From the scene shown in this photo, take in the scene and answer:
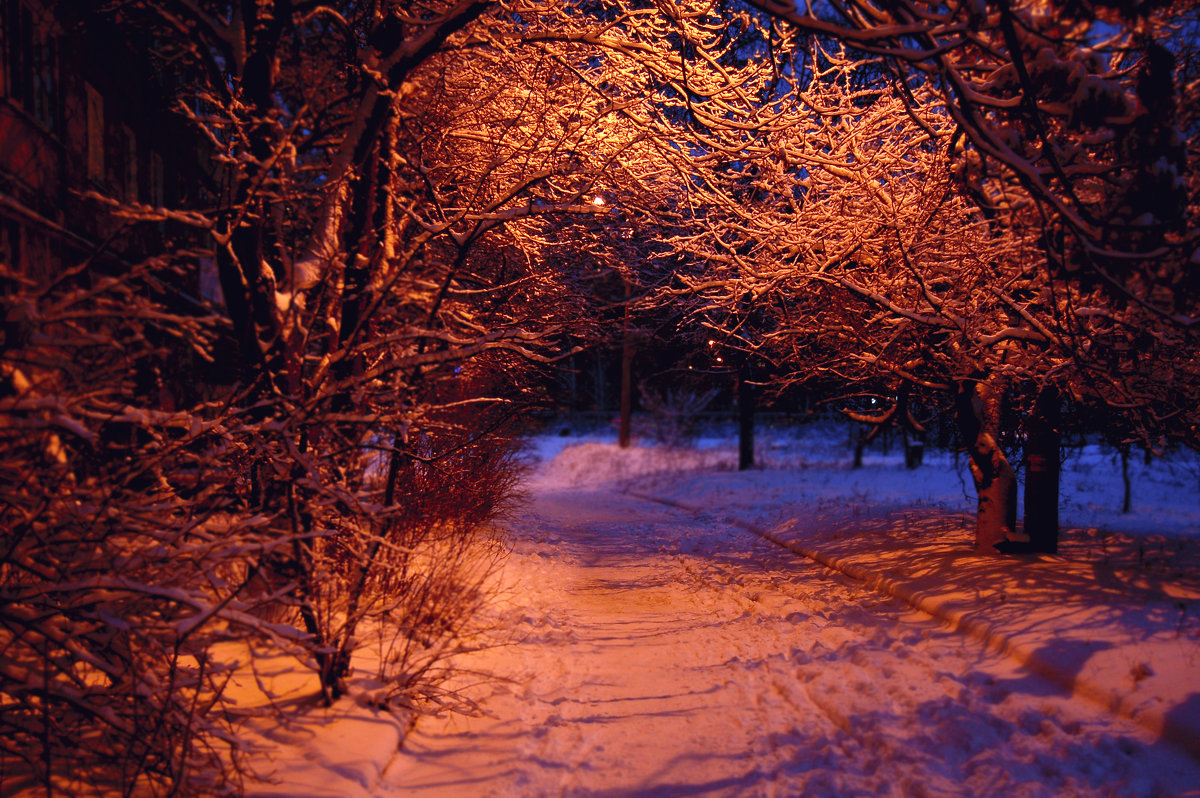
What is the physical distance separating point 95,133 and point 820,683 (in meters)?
16.0

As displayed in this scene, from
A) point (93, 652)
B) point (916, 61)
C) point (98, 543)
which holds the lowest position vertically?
point (93, 652)

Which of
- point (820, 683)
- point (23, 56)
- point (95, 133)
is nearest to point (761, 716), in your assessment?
point (820, 683)

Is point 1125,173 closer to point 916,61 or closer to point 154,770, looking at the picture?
point 916,61

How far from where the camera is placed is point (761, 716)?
4469mm

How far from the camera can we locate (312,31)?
22.3ft

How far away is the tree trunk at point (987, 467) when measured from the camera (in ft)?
26.1

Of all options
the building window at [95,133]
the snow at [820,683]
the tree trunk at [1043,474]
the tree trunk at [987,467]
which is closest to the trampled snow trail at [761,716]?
the snow at [820,683]

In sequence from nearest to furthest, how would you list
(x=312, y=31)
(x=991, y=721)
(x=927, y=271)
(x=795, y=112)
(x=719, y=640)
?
(x=991, y=721) < (x=719, y=640) < (x=312, y=31) < (x=795, y=112) < (x=927, y=271)

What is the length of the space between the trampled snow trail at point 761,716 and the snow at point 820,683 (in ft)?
0.05

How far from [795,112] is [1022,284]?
2.94m

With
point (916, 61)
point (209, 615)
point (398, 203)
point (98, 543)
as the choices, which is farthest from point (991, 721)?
point (398, 203)

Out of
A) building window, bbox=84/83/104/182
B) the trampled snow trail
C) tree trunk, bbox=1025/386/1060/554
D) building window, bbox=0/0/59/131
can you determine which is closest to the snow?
the trampled snow trail

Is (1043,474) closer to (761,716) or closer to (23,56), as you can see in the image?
(761,716)

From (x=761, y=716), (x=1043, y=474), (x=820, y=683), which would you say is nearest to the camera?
(x=761, y=716)
